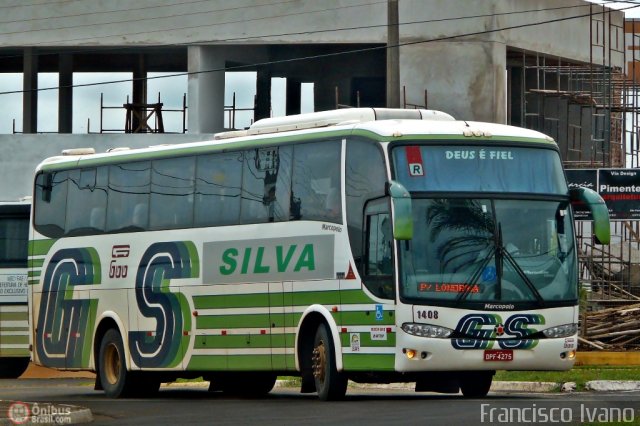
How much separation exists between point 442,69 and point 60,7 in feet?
33.4

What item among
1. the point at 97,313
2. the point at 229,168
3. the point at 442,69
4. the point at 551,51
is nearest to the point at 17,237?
the point at 97,313

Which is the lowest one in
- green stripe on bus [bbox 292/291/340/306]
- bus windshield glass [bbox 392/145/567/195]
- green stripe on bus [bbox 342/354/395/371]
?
green stripe on bus [bbox 342/354/395/371]

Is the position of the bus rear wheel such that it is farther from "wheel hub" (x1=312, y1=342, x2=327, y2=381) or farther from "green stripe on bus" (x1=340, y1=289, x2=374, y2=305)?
"green stripe on bus" (x1=340, y1=289, x2=374, y2=305)

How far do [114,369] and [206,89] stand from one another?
18.7 meters

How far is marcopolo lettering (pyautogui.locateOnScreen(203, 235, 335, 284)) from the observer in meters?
20.1

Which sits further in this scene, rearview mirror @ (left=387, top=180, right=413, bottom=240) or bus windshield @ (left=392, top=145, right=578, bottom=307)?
bus windshield @ (left=392, top=145, right=578, bottom=307)

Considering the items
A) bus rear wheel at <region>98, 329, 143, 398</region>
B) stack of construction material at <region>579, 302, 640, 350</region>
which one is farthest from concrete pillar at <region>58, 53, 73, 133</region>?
bus rear wheel at <region>98, 329, 143, 398</region>

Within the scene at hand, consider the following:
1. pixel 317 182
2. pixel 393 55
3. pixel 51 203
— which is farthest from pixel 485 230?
pixel 393 55

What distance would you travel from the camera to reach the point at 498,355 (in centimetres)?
1905

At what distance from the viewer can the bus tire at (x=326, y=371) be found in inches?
773

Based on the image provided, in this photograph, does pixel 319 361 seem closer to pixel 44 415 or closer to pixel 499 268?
pixel 499 268

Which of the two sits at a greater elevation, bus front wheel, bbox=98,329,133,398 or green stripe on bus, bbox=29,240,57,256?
green stripe on bus, bbox=29,240,57,256

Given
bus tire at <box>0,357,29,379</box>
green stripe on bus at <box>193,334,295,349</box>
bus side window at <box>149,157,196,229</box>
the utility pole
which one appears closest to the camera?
green stripe on bus at <box>193,334,295,349</box>

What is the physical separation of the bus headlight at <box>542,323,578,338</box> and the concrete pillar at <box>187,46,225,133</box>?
74.7ft
